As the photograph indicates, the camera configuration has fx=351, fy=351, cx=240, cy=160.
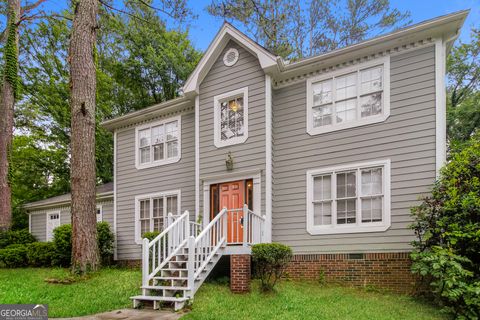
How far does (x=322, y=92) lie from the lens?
902 cm

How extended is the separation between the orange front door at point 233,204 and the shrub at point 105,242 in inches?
202

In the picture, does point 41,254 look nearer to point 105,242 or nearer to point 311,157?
point 105,242

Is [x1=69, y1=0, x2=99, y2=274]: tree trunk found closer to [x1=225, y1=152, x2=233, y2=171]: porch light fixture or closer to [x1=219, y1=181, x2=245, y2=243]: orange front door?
[x1=219, y1=181, x2=245, y2=243]: orange front door

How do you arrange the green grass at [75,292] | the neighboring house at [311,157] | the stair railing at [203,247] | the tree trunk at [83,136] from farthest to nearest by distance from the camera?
the tree trunk at [83,136]
the neighboring house at [311,157]
the stair railing at [203,247]
the green grass at [75,292]

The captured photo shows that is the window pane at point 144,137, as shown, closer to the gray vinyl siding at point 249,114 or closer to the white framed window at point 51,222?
the gray vinyl siding at point 249,114

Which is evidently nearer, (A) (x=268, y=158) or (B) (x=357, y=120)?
(B) (x=357, y=120)

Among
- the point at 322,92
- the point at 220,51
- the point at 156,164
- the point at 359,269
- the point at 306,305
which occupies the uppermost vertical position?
the point at 220,51

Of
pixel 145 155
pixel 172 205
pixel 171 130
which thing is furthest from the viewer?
pixel 145 155

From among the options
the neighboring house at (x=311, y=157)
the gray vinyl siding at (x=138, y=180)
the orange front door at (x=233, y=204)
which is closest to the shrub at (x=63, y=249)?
the gray vinyl siding at (x=138, y=180)

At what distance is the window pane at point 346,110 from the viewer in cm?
852

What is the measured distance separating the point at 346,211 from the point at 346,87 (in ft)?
9.95

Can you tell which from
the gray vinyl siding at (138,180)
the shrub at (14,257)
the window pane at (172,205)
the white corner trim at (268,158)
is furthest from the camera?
the shrub at (14,257)

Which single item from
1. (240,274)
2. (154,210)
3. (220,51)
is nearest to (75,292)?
(240,274)

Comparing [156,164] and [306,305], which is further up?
[156,164]
